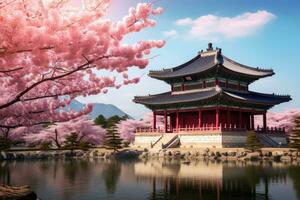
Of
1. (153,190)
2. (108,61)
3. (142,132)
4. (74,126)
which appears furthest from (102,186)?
(74,126)

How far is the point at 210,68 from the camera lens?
54.8 m

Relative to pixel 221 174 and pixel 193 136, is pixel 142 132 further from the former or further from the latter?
pixel 221 174

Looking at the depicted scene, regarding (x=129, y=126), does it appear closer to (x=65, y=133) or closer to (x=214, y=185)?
(x=65, y=133)

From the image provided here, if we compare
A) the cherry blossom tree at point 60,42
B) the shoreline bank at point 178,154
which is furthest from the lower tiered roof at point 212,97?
the cherry blossom tree at point 60,42

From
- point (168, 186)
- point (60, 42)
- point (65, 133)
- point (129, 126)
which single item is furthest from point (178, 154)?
point (60, 42)

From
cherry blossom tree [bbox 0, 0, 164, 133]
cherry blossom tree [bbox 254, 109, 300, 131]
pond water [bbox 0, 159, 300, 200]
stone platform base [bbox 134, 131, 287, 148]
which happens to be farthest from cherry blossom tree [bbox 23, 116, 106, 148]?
cherry blossom tree [bbox 0, 0, 164, 133]

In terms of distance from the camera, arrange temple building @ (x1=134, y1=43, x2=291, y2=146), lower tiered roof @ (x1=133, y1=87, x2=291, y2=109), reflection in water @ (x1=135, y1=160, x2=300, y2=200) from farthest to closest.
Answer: temple building @ (x1=134, y1=43, x2=291, y2=146)
lower tiered roof @ (x1=133, y1=87, x2=291, y2=109)
reflection in water @ (x1=135, y1=160, x2=300, y2=200)

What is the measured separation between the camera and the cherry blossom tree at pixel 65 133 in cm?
6183

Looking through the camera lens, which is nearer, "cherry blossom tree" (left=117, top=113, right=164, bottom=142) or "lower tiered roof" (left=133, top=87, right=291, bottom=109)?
"lower tiered roof" (left=133, top=87, right=291, bottom=109)

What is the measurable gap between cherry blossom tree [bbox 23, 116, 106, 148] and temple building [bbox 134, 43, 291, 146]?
9.05m

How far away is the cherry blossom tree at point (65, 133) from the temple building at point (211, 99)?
9053mm

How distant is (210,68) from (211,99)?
188 inches

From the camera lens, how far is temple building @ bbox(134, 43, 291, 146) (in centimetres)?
5331

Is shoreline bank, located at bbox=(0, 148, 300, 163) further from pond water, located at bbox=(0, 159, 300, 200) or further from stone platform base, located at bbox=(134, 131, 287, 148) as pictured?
pond water, located at bbox=(0, 159, 300, 200)
